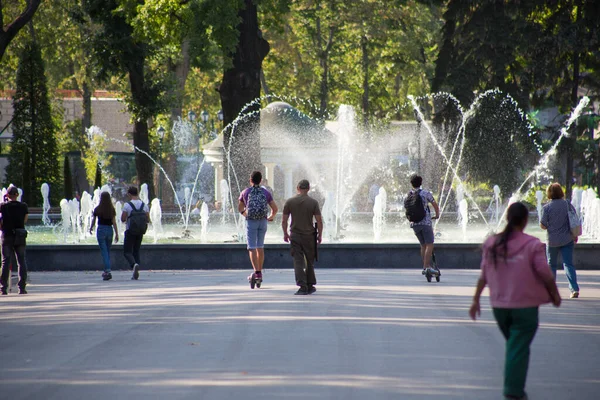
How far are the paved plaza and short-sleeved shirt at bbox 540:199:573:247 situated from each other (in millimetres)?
801

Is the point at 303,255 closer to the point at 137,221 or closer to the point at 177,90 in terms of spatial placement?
the point at 137,221

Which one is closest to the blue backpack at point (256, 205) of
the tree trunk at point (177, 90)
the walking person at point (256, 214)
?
the walking person at point (256, 214)

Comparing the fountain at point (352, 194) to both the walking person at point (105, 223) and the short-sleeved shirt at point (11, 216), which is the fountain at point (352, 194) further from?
Result: the short-sleeved shirt at point (11, 216)

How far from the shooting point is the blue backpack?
16.3m

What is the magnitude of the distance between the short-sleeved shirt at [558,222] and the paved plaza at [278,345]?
80 cm

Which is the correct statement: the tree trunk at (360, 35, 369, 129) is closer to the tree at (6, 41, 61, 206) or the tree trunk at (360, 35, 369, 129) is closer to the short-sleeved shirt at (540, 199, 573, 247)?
the tree at (6, 41, 61, 206)

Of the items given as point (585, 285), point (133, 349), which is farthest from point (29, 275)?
point (133, 349)

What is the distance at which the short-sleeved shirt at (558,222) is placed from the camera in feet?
48.7

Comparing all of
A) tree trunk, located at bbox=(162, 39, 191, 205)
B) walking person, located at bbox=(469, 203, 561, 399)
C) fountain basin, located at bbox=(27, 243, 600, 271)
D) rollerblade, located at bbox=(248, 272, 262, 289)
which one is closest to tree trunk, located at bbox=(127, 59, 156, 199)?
tree trunk, located at bbox=(162, 39, 191, 205)

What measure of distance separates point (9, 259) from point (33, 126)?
96.6 ft

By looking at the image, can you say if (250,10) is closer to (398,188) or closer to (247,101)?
(247,101)

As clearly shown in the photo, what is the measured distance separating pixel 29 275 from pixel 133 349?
11.7 m

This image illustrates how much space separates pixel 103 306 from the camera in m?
14.3

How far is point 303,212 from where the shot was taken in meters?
15.3
